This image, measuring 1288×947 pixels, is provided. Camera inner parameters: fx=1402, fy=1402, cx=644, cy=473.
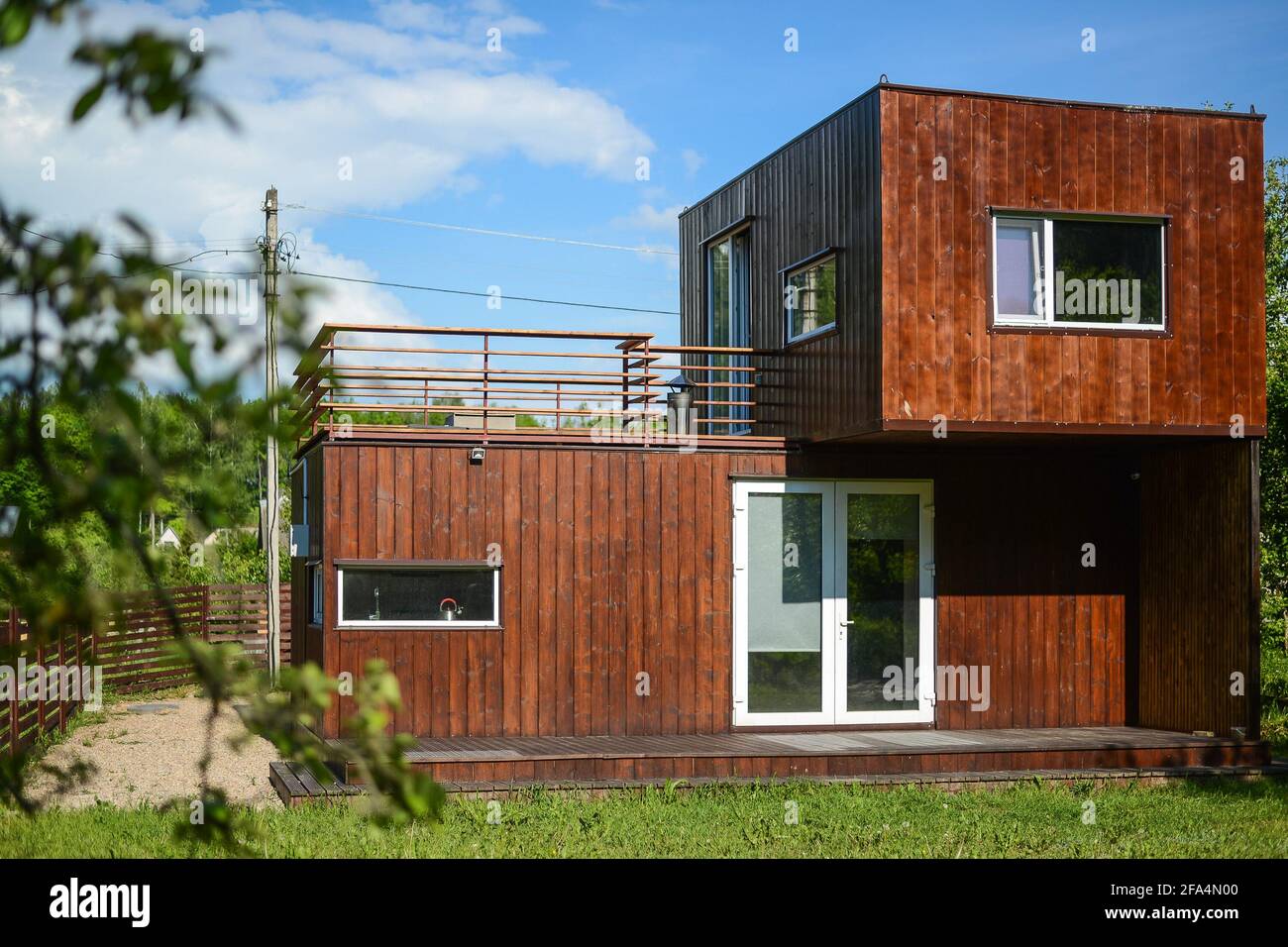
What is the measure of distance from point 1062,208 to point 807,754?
5.16m

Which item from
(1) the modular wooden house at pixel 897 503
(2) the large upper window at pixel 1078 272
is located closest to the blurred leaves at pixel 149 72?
(1) the modular wooden house at pixel 897 503

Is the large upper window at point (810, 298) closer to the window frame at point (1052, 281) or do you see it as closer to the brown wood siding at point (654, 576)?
the brown wood siding at point (654, 576)

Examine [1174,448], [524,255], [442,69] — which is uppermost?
[442,69]

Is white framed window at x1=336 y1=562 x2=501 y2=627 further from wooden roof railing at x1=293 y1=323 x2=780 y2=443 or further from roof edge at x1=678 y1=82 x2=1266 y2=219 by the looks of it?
roof edge at x1=678 y1=82 x2=1266 y2=219

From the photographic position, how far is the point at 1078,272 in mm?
12203

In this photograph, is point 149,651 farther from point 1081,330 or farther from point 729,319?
point 1081,330

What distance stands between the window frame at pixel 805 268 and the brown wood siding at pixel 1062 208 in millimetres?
1036

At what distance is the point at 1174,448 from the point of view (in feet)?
43.3

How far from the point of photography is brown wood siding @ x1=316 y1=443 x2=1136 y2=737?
12062 millimetres

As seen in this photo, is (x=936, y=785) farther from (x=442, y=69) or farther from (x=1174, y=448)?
(x=442, y=69)

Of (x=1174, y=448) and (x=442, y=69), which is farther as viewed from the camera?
(x=442, y=69)
